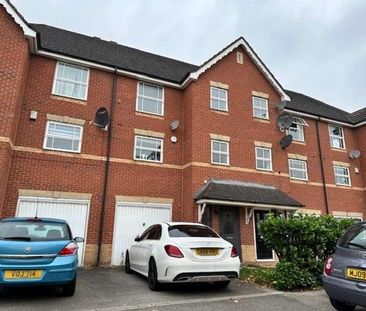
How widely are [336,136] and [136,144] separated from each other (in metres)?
12.6

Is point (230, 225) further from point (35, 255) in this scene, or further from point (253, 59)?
point (253, 59)

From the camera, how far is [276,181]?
14.1 meters

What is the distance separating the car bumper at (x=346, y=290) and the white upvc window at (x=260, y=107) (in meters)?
10.8

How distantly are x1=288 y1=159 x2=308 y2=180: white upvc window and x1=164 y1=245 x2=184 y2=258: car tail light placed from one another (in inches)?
447

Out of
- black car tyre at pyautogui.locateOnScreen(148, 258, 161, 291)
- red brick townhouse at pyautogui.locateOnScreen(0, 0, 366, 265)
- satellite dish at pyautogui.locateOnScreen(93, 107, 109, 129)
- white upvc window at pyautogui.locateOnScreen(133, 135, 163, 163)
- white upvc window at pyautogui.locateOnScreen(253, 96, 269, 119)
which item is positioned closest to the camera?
black car tyre at pyautogui.locateOnScreen(148, 258, 161, 291)

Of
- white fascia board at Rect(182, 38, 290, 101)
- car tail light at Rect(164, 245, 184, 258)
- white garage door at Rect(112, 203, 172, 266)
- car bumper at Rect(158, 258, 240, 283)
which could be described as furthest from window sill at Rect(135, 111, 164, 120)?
car bumper at Rect(158, 258, 240, 283)

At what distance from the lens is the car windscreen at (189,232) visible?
22.2 feet

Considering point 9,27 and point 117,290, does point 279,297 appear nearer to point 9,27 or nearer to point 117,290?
point 117,290

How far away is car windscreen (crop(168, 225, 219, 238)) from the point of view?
6.78 meters

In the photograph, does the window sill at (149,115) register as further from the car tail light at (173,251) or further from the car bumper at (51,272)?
the car bumper at (51,272)

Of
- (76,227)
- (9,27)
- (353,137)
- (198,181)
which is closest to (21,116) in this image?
(9,27)

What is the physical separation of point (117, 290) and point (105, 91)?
849 centimetres

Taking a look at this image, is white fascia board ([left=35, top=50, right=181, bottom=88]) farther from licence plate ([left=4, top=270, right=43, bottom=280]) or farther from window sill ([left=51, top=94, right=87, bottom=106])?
licence plate ([left=4, top=270, right=43, bottom=280])

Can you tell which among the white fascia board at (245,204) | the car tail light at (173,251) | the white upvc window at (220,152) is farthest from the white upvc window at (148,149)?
the car tail light at (173,251)
